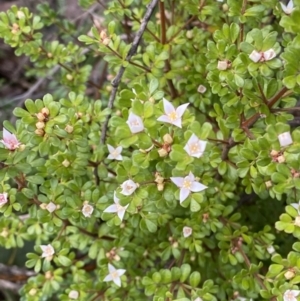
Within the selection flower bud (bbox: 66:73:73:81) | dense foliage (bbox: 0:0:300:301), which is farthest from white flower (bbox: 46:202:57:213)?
flower bud (bbox: 66:73:73:81)

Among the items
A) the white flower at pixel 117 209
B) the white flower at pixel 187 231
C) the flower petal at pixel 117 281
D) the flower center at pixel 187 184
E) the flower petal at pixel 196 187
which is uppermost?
the flower center at pixel 187 184

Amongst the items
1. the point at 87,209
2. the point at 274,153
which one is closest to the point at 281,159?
the point at 274,153

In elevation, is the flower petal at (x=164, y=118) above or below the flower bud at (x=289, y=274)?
above

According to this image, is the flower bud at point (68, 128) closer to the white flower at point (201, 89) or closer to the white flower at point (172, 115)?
the white flower at point (172, 115)

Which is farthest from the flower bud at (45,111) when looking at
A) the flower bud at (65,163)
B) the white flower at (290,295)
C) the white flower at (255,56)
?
the white flower at (290,295)

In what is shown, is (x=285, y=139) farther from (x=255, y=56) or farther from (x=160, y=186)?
(x=160, y=186)

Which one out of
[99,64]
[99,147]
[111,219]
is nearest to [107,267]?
[111,219]
